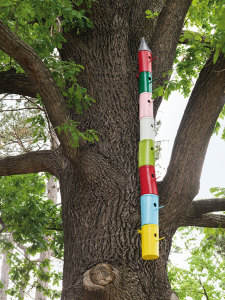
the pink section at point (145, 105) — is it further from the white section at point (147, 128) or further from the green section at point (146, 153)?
the green section at point (146, 153)

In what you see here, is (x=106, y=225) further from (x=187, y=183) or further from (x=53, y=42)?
(x=53, y=42)

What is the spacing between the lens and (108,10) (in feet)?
13.9

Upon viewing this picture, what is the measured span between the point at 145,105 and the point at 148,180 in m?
0.78

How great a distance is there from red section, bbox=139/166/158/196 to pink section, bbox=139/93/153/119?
0.55m

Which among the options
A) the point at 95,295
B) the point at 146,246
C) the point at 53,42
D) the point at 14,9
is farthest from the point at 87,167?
the point at 14,9

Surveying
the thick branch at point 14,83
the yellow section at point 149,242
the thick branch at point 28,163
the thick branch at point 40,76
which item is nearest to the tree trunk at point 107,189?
the yellow section at point 149,242

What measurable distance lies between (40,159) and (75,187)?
1.92 feet

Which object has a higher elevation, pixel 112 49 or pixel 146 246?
pixel 112 49

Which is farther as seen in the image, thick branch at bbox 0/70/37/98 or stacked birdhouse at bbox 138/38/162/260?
thick branch at bbox 0/70/37/98

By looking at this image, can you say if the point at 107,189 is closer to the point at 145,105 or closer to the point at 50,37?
the point at 145,105

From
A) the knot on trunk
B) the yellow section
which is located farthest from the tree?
the yellow section

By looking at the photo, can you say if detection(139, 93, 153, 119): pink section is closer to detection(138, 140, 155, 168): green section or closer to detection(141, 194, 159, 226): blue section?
detection(138, 140, 155, 168): green section

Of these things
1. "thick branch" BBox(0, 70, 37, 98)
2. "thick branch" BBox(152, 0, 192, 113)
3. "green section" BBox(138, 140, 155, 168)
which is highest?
"thick branch" BBox(152, 0, 192, 113)

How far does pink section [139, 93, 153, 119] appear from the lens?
139 inches
